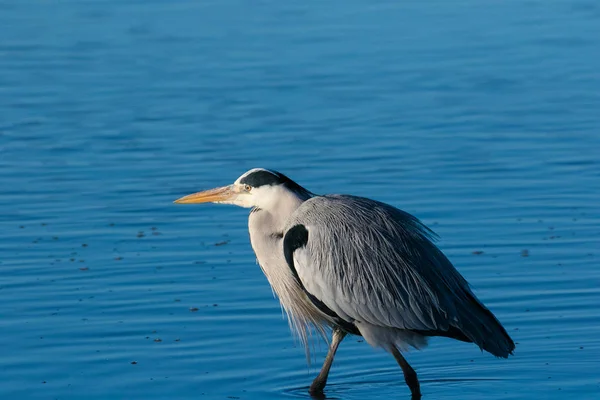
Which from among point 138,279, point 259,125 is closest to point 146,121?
point 259,125

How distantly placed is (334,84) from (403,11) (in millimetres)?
4924

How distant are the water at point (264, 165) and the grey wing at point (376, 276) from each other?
0.51 metres

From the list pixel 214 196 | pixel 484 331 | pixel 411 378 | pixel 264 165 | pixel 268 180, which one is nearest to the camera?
pixel 484 331

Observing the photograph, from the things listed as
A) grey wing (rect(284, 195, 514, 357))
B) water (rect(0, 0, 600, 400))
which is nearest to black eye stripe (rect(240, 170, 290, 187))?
grey wing (rect(284, 195, 514, 357))

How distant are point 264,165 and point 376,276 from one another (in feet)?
15.5

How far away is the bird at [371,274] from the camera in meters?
7.56

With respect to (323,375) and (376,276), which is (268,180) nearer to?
(376,276)

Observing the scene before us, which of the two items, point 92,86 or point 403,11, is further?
point 403,11

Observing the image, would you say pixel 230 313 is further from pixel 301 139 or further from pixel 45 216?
pixel 301 139

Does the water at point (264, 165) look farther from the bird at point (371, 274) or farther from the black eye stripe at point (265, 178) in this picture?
the black eye stripe at point (265, 178)

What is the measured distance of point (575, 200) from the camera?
11.2m

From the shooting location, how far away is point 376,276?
768 cm

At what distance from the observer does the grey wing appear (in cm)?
757

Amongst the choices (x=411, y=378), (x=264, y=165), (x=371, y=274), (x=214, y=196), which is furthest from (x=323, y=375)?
(x=264, y=165)
